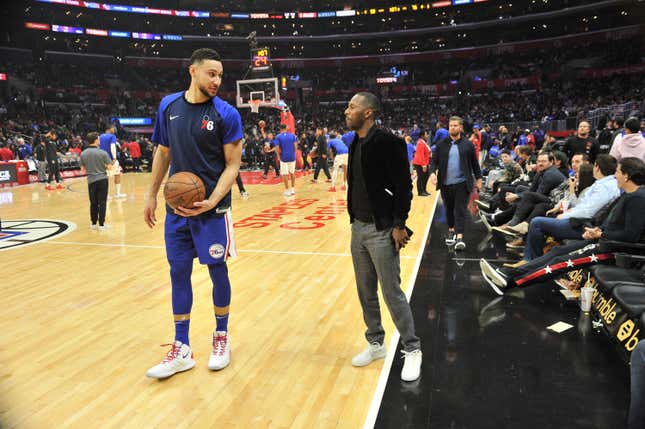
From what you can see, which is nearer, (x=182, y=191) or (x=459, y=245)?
(x=182, y=191)

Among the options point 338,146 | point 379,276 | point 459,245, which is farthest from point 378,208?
point 338,146

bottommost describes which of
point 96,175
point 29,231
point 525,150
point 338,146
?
point 29,231

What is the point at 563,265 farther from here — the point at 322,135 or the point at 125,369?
the point at 322,135

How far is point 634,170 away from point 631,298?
46.6 inches

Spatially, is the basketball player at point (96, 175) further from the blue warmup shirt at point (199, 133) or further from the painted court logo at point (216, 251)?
the painted court logo at point (216, 251)

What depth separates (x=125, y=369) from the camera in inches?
124

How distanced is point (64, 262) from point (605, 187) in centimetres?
628

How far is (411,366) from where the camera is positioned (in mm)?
2922

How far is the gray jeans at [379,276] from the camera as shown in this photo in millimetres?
2822

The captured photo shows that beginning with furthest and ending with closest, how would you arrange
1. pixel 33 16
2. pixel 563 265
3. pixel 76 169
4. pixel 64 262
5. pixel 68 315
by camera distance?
pixel 33 16, pixel 76 169, pixel 64 262, pixel 68 315, pixel 563 265

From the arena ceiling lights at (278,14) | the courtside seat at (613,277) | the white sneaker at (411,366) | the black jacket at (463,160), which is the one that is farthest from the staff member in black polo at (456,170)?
the arena ceiling lights at (278,14)

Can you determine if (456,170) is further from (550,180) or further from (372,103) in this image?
(372,103)

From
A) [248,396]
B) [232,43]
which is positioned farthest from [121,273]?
[232,43]

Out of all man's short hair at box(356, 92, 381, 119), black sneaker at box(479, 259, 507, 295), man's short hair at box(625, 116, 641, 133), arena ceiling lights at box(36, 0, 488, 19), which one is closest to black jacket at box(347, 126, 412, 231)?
man's short hair at box(356, 92, 381, 119)
